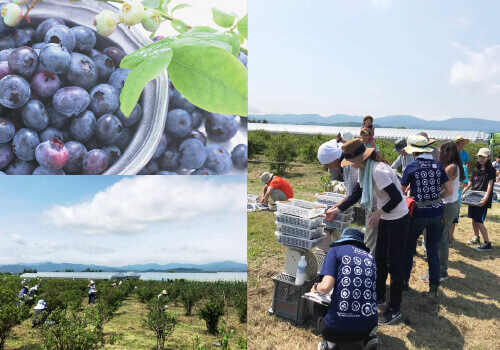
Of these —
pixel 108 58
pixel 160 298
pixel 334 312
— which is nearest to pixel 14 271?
pixel 160 298

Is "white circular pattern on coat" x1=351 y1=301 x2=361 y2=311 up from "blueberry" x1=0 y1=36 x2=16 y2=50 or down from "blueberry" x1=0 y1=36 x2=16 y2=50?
down

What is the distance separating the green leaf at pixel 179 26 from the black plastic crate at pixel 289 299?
1772 mm

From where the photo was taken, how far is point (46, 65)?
233 centimetres

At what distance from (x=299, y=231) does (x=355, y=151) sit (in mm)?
689

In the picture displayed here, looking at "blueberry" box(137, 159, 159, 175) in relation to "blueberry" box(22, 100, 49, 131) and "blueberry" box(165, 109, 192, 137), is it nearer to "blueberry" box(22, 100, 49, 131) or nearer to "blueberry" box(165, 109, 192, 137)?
"blueberry" box(165, 109, 192, 137)

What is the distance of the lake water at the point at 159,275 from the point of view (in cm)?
270

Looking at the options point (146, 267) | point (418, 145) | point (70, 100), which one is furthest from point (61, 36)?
point (418, 145)

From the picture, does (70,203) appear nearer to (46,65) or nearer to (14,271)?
(14,271)

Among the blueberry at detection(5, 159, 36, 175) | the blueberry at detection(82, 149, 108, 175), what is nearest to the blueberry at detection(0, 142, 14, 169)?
the blueberry at detection(5, 159, 36, 175)

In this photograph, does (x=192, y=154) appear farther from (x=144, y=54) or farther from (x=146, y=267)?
(x=146, y=267)

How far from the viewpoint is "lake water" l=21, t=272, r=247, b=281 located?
8.86 ft

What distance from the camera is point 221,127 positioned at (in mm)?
2521

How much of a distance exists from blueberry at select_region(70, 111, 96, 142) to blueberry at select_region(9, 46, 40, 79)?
14.1 inches

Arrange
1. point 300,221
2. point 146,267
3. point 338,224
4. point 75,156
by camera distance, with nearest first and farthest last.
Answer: point 75,156 → point 146,267 → point 300,221 → point 338,224
